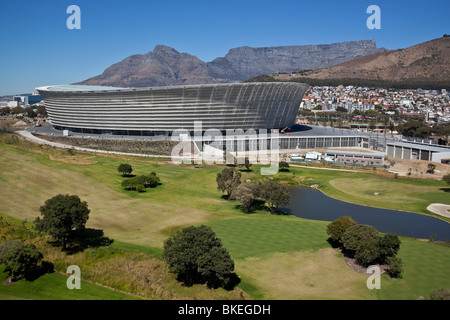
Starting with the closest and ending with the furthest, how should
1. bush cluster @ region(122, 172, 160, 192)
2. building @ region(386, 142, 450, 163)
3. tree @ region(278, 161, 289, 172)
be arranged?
1. bush cluster @ region(122, 172, 160, 192)
2. tree @ region(278, 161, 289, 172)
3. building @ region(386, 142, 450, 163)

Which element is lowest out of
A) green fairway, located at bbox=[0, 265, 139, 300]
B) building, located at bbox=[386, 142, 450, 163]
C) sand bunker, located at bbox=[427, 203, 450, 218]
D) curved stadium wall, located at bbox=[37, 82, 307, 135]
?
sand bunker, located at bbox=[427, 203, 450, 218]

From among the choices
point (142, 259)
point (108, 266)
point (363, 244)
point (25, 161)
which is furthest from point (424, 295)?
point (25, 161)

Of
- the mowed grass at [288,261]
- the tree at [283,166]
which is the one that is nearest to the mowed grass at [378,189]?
the tree at [283,166]

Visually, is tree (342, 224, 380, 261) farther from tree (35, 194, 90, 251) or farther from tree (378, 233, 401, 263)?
tree (35, 194, 90, 251)

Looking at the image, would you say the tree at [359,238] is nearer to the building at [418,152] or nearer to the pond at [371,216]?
the pond at [371,216]

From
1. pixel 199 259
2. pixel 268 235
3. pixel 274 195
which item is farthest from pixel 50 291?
pixel 274 195

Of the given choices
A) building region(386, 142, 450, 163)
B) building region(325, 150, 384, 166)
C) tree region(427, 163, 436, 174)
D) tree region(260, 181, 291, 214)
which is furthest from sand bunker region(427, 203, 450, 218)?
building region(386, 142, 450, 163)
